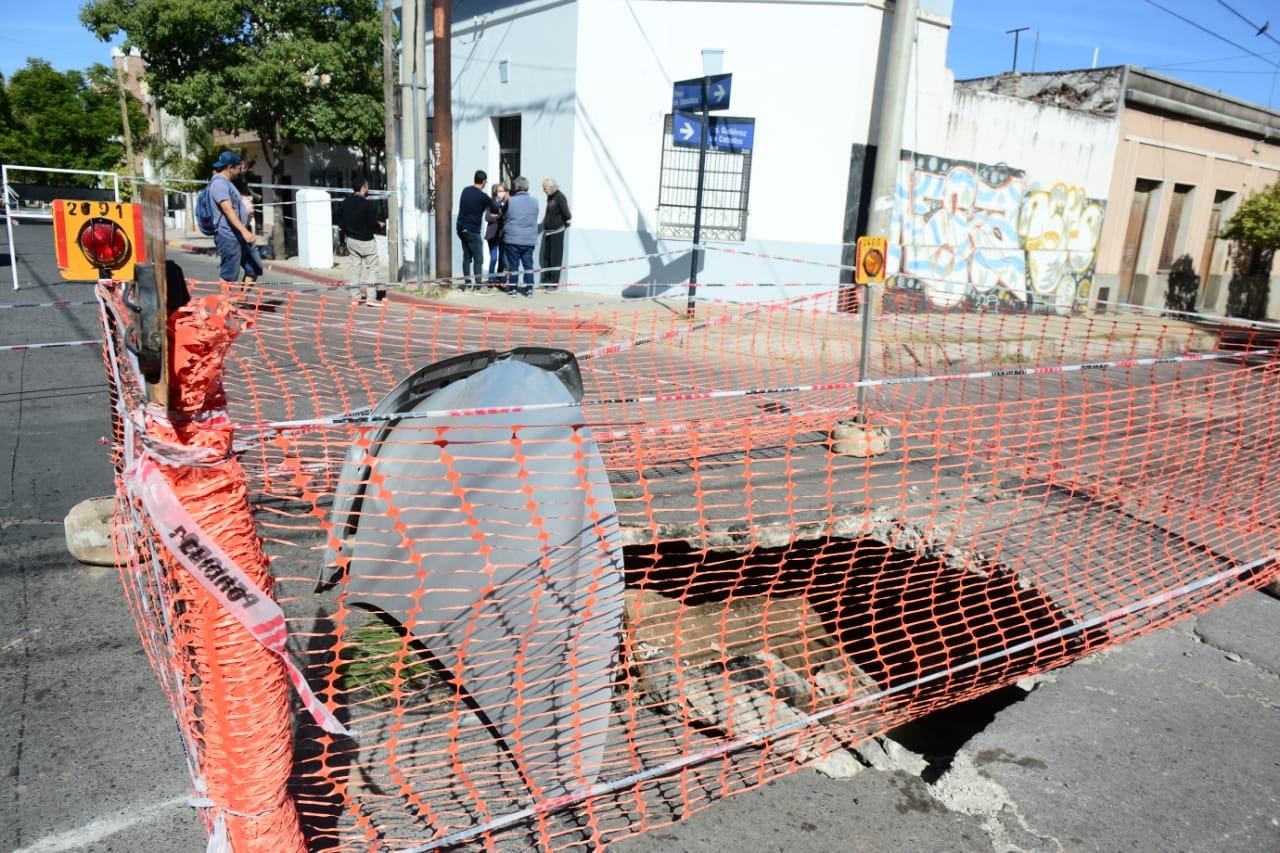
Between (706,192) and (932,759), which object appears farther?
(706,192)

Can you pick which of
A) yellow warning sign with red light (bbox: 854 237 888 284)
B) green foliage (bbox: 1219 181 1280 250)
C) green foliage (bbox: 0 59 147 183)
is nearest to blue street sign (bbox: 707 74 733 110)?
yellow warning sign with red light (bbox: 854 237 888 284)

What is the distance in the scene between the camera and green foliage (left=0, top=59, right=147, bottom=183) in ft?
158

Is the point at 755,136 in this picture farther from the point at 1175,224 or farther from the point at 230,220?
the point at 1175,224

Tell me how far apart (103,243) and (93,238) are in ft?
0.15

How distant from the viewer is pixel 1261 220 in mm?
18141

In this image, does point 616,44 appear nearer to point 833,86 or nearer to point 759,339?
point 833,86

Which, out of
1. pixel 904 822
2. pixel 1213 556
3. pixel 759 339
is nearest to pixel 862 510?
pixel 1213 556

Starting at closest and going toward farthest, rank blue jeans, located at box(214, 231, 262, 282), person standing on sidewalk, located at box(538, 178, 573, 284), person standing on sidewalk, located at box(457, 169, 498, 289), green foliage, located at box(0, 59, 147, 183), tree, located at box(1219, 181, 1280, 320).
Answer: blue jeans, located at box(214, 231, 262, 282) < person standing on sidewalk, located at box(457, 169, 498, 289) < person standing on sidewalk, located at box(538, 178, 573, 284) < tree, located at box(1219, 181, 1280, 320) < green foliage, located at box(0, 59, 147, 183)

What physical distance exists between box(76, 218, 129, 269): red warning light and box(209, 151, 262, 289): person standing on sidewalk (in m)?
6.22

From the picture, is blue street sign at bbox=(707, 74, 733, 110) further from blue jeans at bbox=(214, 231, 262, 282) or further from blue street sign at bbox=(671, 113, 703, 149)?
blue jeans at bbox=(214, 231, 262, 282)

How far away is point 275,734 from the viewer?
6.34ft

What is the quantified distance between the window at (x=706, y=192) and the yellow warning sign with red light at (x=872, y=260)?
316 inches

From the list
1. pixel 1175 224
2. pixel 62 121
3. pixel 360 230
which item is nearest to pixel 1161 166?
pixel 1175 224

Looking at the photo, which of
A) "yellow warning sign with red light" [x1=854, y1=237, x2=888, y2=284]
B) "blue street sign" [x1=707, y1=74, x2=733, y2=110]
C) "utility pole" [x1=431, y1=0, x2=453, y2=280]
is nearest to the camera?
"yellow warning sign with red light" [x1=854, y1=237, x2=888, y2=284]
